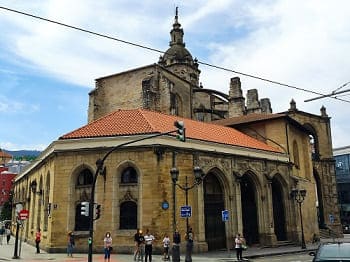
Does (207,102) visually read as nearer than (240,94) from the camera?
No

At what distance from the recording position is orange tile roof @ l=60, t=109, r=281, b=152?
2689 cm

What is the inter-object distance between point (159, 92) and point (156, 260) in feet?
67.5

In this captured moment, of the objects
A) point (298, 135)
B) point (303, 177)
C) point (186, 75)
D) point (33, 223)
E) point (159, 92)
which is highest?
point (186, 75)

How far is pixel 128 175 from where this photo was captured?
85.8ft

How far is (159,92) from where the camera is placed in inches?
1559

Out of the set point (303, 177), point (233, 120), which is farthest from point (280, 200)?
point (233, 120)

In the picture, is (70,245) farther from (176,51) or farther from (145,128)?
(176,51)

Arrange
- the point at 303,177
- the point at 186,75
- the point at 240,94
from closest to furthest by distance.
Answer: the point at 303,177
the point at 240,94
the point at 186,75

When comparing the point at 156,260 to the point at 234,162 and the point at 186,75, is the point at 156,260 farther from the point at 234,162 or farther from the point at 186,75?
the point at 186,75

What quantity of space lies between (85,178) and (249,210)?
12281 mm

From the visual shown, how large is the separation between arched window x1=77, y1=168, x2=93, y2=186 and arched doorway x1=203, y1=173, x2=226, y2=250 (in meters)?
7.56

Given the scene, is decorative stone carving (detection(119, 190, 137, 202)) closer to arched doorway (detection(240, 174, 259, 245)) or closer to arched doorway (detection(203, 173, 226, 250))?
arched doorway (detection(203, 173, 226, 250))

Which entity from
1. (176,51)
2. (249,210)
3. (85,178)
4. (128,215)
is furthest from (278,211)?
(176,51)

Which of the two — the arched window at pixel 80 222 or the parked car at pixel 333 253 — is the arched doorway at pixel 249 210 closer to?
the arched window at pixel 80 222
